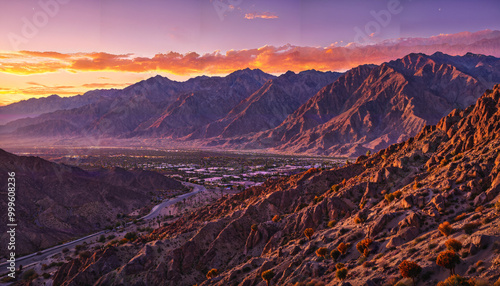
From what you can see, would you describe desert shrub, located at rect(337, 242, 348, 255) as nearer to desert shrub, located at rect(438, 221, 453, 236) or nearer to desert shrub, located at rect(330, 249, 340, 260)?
desert shrub, located at rect(330, 249, 340, 260)

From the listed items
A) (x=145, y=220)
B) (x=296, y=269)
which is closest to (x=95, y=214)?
(x=145, y=220)

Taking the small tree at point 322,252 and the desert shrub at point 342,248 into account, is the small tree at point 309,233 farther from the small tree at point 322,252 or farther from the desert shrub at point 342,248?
the desert shrub at point 342,248

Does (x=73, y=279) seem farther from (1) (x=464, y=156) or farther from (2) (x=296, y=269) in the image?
(1) (x=464, y=156)

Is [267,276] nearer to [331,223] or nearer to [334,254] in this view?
[334,254]

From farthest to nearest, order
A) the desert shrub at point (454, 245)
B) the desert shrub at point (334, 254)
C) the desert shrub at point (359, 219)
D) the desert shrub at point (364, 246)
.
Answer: the desert shrub at point (359, 219) → the desert shrub at point (334, 254) → the desert shrub at point (364, 246) → the desert shrub at point (454, 245)

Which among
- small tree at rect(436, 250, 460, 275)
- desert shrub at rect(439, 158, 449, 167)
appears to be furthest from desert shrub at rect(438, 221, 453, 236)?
desert shrub at rect(439, 158, 449, 167)

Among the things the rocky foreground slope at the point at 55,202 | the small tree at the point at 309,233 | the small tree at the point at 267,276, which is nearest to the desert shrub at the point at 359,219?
the small tree at the point at 309,233

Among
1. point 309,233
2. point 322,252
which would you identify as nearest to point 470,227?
point 322,252
